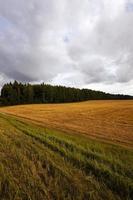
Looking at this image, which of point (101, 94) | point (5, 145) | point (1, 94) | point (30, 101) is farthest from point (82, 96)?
point (5, 145)

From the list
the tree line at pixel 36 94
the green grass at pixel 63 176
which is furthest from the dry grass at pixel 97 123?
the tree line at pixel 36 94

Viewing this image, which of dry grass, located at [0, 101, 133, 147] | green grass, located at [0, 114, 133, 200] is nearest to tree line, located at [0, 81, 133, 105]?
dry grass, located at [0, 101, 133, 147]

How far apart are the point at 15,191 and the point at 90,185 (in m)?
1.85

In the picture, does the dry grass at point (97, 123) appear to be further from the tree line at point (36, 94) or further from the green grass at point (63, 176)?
the tree line at point (36, 94)

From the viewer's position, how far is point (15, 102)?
91.6m

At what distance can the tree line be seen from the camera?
93250 mm

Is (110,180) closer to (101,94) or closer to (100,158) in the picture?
(100,158)

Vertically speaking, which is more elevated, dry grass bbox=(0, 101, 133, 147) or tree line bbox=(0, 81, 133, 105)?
tree line bbox=(0, 81, 133, 105)

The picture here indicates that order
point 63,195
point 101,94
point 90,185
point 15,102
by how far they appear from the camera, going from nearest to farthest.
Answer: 1. point 63,195
2. point 90,185
3. point 15,102
4. point 101,94

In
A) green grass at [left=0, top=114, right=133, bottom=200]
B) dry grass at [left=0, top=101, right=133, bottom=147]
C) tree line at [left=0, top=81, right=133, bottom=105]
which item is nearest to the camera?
green grass at [left=0, top=114, right=133, bottom=200]

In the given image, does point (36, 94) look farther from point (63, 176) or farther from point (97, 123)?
point (63, 176)

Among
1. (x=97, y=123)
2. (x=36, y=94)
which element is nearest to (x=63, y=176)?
(x=97, y=123)

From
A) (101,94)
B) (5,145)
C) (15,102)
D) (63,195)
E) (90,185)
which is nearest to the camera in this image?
(63,195)

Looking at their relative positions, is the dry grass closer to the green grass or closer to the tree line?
the green grass
